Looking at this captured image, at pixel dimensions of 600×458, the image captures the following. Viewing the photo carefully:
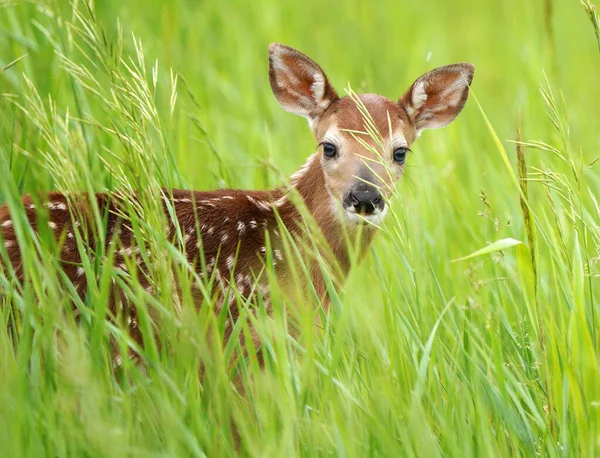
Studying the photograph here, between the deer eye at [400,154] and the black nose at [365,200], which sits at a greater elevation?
the deer eye at [400,154]

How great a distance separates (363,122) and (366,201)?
52 centimetres

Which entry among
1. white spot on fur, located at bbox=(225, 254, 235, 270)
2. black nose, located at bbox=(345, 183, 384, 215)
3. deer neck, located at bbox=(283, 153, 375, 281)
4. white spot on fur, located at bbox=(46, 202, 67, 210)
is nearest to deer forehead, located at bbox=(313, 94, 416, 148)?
deer neck, located at bbox=(283, 153, 375, 281)

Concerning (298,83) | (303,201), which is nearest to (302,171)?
(298,83)

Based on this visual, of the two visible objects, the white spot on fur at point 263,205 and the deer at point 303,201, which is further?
the white spot on fur at point 263,205

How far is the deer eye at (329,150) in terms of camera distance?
436 cm

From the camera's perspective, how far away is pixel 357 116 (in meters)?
4.40

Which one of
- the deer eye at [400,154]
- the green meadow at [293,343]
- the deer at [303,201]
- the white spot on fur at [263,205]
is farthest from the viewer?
the deer eye at [400,154]

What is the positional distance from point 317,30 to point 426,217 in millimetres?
3598

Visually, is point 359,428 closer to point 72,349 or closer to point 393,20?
point 72,349

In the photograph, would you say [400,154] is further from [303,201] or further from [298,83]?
[303,201]

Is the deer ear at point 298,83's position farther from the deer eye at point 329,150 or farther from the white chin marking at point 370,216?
the white chin marking at point 370,216

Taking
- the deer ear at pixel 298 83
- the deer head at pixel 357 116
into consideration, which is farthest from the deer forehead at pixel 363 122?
the deer ear at pixel 298 83

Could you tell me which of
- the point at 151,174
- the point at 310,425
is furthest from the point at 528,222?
the point at 151,174

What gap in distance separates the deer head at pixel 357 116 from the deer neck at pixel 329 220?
0.16 ft
